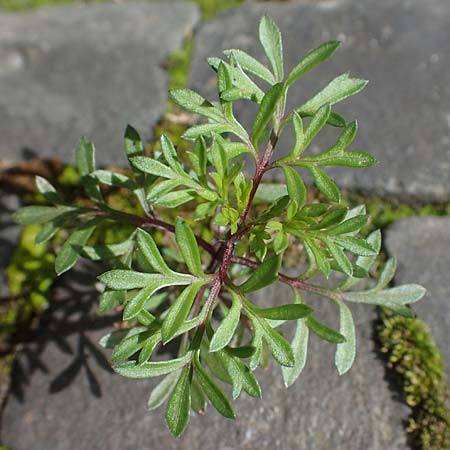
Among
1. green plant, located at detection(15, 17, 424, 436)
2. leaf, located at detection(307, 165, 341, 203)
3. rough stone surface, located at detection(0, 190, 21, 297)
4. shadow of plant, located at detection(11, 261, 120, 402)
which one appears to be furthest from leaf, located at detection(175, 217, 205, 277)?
rough stone surface, located at detection(0, 190, 21, 297)

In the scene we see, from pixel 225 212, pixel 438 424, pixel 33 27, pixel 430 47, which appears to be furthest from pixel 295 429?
pixel 33 27

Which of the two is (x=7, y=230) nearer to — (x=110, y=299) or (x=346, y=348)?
(x=110, y=299)

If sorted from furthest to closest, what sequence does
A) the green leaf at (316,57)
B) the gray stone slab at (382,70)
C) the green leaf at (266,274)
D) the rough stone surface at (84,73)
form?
the rough stone surface at (84,73) < the gray stone slab at (382,70) < the green leaf at (316,57) < the green leaf at (266,274)

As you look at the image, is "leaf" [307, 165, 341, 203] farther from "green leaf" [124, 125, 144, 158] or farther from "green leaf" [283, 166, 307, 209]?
"green leaf" [124, 125, 144, 158]

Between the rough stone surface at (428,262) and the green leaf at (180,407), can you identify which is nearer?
the green leaf at (180,407)

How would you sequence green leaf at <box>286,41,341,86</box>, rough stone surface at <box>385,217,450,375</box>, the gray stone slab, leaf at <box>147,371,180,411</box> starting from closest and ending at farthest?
green leaf at <box>286,41,341,86</box> < leaf at <box>147,371,180,411</box> < rough stone surface at <box>385,217,450,375</box> < the gray stone slab

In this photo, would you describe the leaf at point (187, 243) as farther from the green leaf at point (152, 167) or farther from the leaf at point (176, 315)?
the green leaf at point (152, 167)

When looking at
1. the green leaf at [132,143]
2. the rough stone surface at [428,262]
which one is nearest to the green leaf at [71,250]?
the green leaf at [132,143]

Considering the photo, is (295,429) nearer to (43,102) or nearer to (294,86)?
(294,86)
